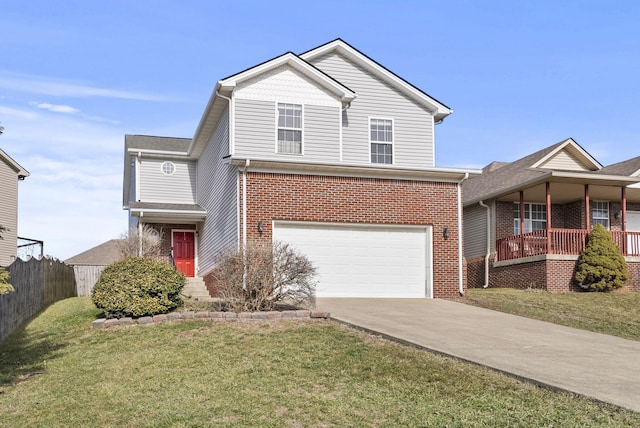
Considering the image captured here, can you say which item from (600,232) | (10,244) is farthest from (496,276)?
(10,244)

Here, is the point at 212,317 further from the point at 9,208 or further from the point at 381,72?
the point at 9,208

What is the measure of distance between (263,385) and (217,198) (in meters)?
13.6

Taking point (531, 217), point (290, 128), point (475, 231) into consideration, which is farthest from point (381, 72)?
point (531, 217)

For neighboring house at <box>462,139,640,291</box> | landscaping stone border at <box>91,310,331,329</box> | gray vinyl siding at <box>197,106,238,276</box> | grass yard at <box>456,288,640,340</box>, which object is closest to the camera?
landscaping stone border at <box>91,310,331,329</box>

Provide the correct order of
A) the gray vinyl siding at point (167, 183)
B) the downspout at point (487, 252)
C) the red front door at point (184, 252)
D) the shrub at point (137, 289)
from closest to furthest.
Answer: the shrub at point (137, 289) → the red front door at point (184, 252) → the gray vinyl siding at point (167, 183) → the downspout at point (487, 252)

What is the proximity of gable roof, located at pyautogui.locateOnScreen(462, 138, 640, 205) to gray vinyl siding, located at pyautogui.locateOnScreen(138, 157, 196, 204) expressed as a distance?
10.7 m

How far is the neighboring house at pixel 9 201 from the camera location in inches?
1342

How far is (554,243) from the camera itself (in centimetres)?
2447

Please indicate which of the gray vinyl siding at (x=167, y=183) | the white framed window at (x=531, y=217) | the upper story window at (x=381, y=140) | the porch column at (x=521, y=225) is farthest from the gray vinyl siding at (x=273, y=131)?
the white framed window at (x=531, y=217)

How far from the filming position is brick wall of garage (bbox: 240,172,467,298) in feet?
61.6

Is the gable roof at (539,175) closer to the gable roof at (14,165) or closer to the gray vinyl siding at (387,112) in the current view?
the gray vinyl siding at (387,112)

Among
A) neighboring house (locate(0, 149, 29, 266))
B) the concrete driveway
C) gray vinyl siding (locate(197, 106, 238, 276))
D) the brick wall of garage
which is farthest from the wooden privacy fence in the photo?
neighboring house (locate(0, 149, 29, 266))

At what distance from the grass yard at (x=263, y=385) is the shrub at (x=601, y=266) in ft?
45.0

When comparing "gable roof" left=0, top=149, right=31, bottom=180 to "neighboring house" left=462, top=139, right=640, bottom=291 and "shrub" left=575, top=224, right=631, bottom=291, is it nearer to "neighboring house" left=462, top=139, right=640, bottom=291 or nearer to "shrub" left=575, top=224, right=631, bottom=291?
"neighboring house" left=462, top=139, right=640, bottom=291
